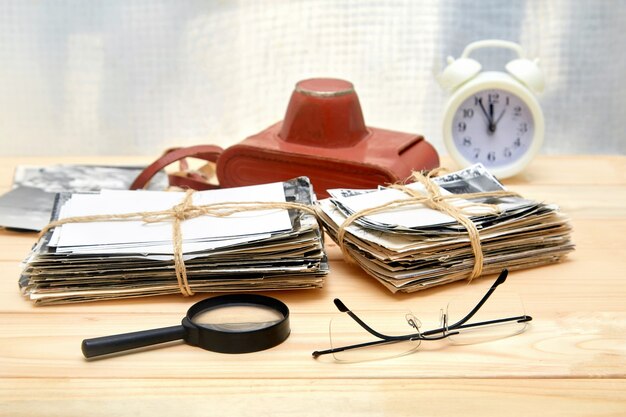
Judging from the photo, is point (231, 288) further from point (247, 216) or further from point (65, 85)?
point (65, 85)

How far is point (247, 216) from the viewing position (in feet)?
3.85

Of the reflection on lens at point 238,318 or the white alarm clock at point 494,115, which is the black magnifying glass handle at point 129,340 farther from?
the white alarm clock at point 494,115

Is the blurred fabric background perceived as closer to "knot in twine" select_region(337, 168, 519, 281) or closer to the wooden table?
"knot in twine" select_region(337, 168, 519, 281)

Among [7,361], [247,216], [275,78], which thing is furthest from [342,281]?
[275,78]

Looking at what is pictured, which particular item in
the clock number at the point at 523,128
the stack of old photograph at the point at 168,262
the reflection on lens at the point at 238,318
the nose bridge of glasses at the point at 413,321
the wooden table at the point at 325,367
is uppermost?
the clock number at the point at 523,128

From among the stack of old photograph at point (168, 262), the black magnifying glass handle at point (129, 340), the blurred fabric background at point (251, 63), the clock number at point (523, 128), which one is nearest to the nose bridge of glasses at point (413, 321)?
the stack of old photograph at point (168, 262)

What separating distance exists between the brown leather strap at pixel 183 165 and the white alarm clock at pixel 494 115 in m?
0.44

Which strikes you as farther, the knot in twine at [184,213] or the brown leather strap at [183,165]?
the brown leather strap at [183,165]

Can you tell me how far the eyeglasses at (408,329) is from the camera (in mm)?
981

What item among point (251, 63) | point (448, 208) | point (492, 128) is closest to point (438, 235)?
point (448, 208)

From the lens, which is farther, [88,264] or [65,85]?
[65,85]

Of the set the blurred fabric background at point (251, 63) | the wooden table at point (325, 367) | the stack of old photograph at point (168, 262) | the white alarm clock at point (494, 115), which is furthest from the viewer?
the blurred fabric background at point (251, 63)

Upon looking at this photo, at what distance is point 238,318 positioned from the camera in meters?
1.01

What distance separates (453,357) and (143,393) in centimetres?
34
